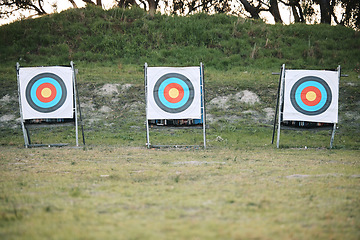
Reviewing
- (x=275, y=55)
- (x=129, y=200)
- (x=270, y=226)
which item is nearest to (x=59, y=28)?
(x=275, y=55)

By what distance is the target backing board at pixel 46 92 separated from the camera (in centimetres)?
1255

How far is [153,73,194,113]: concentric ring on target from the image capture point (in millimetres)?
12367

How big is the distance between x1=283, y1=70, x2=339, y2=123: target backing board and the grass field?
4.46 m

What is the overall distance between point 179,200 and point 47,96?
A: 30.2 feet

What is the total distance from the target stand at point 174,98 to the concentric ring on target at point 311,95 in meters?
2.96

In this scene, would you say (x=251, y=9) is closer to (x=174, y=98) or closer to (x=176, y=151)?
(x=174, y=98)

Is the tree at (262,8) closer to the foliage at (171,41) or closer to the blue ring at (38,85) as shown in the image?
the foliage at (171,41)

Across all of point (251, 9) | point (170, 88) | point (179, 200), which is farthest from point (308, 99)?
point (251, 9)

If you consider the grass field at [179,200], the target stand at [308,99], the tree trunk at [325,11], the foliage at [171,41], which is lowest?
the grass field at [179,200]

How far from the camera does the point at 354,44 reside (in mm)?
22047

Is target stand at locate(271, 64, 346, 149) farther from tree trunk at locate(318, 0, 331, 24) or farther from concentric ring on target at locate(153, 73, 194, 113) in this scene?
tree trunk at locate(318, 0, 331, 24)

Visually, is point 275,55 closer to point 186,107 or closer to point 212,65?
point 212,65

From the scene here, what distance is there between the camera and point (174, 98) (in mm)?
12414

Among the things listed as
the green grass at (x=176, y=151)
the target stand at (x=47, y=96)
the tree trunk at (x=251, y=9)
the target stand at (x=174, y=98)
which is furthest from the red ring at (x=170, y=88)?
the tree trunk at (x=251, y=9)
